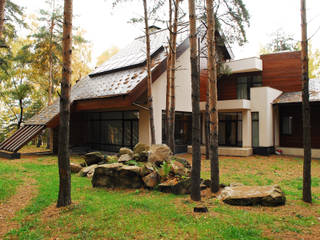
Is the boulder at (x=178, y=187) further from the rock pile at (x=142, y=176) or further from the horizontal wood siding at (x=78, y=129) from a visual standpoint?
the horizontal wood siding at (x=78, y=129)

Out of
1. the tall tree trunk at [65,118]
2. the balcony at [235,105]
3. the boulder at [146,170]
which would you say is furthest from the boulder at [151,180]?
the balcony at [235,105]

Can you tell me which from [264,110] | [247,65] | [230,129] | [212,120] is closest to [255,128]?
[264,110]

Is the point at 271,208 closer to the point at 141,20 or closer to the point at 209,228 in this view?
the point at 209,228

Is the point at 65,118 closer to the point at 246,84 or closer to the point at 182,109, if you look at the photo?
the point at 182,109

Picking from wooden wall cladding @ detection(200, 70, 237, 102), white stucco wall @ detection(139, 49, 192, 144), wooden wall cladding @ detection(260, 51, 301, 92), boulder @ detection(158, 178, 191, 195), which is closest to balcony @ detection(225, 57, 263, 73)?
wooden wall cladding @ detection(260, 51, 301, 92)

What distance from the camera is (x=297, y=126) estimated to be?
582 inches

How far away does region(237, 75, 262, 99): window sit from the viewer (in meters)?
16.4

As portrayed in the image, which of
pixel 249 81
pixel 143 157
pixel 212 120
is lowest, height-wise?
pixel 143 157

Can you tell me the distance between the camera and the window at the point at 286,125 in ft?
49.4

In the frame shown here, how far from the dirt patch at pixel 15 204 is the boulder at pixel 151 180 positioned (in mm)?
2712

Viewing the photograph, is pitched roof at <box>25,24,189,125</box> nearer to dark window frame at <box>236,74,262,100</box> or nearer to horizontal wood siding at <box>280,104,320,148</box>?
dark window frame at <box>236,74,262,100</box>

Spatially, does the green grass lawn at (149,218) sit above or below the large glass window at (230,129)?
below

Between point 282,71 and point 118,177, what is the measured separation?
1356 cm

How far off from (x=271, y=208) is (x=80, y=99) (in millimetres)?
10846
